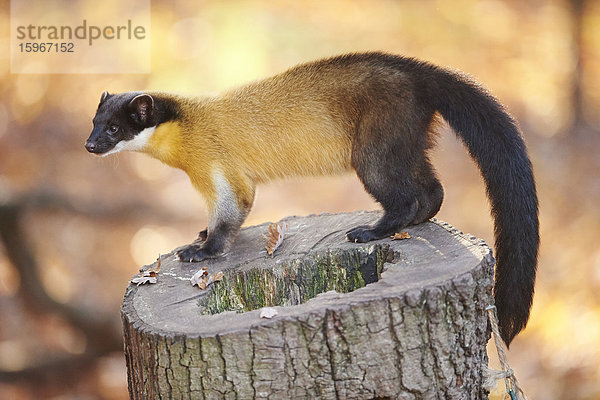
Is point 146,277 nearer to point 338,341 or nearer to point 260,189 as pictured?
point 338,341

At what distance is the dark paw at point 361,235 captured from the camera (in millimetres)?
4375

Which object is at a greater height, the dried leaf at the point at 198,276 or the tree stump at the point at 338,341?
the dried leaf at the point at 198,276

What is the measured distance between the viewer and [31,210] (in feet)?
27.8

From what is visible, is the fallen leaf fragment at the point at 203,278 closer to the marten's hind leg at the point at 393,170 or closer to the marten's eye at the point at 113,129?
the marten's hind leg at the point at 393,170

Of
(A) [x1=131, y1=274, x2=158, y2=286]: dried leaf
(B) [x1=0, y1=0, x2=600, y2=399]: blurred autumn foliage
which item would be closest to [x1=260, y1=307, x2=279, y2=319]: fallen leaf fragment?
(A) [x1=131, y1=274, x2=158, y2=286]: dried leaf

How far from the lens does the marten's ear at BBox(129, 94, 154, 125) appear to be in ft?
16.0

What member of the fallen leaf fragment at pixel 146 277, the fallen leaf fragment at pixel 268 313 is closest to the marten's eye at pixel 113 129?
the fallen leaf fragment at pixel 146 277

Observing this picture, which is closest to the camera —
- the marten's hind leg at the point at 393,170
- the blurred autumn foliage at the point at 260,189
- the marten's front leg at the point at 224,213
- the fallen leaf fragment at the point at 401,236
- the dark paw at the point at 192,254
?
the fallen leaf fragment at the point at 401,236

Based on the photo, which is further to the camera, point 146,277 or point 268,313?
point 146,277

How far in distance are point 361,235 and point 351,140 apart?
27.4 inches

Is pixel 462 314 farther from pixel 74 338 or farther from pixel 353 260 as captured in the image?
pixel 74 338

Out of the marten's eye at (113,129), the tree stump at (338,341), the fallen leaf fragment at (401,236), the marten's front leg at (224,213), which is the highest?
the marten's eye at (113,129)

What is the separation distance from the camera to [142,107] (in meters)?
4.92

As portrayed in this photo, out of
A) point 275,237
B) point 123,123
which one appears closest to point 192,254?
point 275,237
